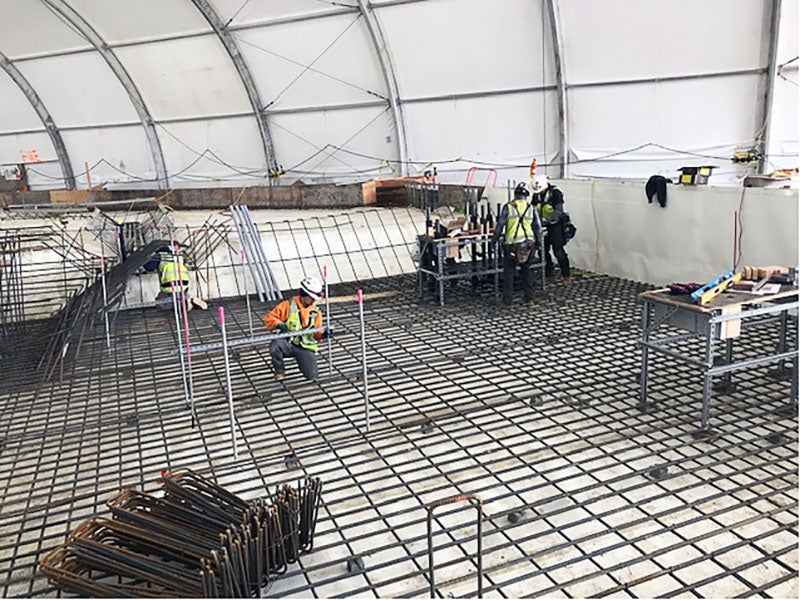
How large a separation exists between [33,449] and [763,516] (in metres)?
5.44

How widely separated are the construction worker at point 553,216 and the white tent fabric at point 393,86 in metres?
5.05

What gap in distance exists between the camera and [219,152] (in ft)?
68.2

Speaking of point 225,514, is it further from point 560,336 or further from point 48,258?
point 48,258

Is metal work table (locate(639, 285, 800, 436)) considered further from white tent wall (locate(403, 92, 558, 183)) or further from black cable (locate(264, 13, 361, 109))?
black cable (locate(264, 13, 361, 109))

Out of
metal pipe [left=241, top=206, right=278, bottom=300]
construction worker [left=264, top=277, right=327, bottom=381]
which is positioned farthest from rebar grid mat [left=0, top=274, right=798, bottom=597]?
metal pipe [left=241, top=206, right=278, bottom=300]

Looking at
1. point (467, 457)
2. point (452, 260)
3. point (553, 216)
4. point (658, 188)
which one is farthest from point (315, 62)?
point (467, 457)

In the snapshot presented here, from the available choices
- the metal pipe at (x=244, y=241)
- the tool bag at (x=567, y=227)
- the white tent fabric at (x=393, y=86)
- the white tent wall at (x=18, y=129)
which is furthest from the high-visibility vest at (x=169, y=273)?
the white tent wall at (x=18, y=129)

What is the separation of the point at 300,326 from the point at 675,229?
19.7ft

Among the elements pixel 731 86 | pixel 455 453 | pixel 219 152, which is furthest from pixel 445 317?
pixel 219 152

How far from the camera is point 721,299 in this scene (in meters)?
5.31

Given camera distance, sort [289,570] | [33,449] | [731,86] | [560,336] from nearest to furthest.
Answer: [289,570] → [33,449] → [560,336] → [731,86]

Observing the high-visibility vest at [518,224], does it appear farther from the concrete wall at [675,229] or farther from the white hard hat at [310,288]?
the white hard hat at [310,288]

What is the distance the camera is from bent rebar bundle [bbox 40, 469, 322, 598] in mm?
3373

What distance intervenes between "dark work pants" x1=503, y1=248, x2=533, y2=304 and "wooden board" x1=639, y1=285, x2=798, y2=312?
3.87 m
